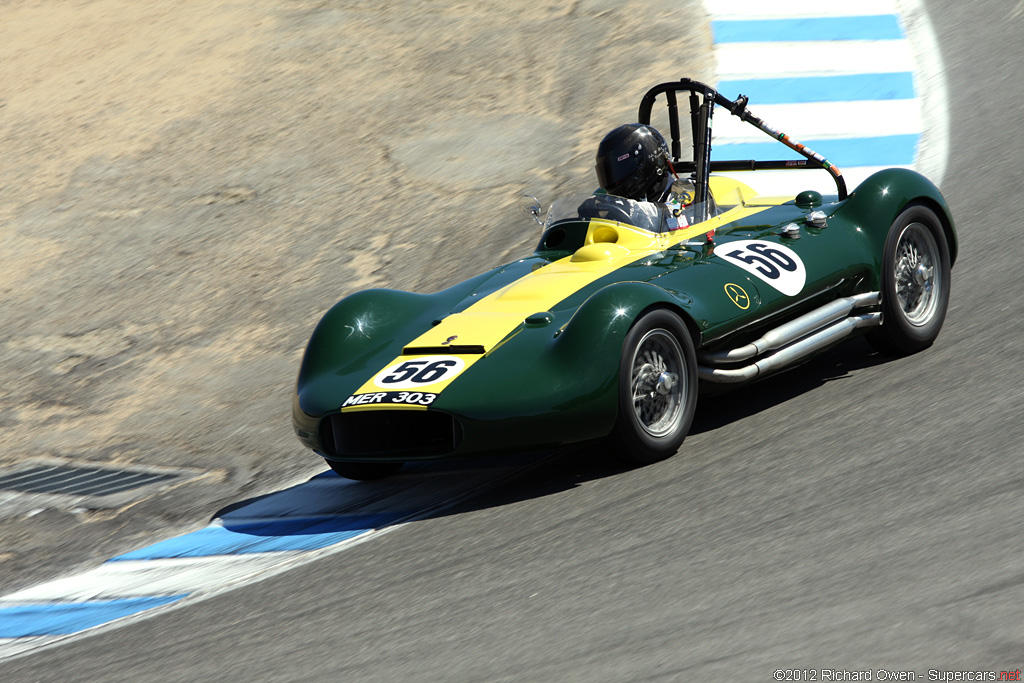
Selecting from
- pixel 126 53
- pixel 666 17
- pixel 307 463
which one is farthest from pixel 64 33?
pixel 307 463

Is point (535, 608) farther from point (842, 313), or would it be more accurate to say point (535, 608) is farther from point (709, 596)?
point (842, 313)

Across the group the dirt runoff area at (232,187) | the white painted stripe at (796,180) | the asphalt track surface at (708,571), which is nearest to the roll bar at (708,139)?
the asphalt track surface at (708,571)

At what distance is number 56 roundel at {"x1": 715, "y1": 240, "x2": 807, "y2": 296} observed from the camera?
5770 mm

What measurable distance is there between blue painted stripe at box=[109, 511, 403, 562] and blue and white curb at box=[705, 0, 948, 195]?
533 cm

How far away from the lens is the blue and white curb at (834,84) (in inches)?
380

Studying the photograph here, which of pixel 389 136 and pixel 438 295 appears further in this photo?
pixel 389 136

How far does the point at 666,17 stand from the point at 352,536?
8.89 metres

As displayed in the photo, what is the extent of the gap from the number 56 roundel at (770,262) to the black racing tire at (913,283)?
556mm

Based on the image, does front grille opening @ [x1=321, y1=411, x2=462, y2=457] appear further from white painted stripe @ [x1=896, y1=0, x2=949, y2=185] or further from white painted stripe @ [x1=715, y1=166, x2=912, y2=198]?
white painted stripe @ [x1=896, y1=0, x2=949, y2=185]

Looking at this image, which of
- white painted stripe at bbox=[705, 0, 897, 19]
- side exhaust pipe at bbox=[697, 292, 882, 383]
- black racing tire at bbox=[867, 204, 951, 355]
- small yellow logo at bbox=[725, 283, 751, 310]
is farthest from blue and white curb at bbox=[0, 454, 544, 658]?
white painted stripe at bbox=[705, 0, 897, 19]

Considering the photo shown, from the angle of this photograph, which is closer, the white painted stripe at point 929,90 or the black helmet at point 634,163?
the black helmet at point 634,163

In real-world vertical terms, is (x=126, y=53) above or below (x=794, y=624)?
above

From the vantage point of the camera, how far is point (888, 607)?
350 cm

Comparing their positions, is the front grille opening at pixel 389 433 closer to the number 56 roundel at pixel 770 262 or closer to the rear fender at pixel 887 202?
the number 56 roundel at pixel 770 262
